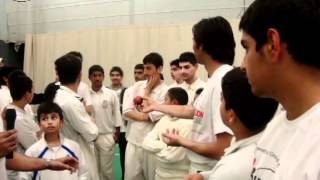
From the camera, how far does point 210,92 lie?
249 cm

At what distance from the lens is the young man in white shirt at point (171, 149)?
3.81m

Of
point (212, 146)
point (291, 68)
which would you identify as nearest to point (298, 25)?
point (291, 68)

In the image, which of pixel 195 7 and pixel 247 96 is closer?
pixel 247 96

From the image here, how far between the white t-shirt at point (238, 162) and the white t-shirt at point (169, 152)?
6.01 feet

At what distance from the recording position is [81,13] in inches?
423

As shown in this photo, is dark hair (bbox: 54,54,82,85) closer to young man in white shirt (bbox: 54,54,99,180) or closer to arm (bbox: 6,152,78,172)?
young man in white shirt (bbox: 54,54,99,180)

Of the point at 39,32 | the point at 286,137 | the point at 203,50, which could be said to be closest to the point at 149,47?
the point at 39,32

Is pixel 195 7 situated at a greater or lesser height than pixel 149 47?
greater

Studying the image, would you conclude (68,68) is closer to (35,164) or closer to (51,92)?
(51,92)

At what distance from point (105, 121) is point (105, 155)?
0.43 meters

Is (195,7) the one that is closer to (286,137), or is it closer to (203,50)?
(203,50)

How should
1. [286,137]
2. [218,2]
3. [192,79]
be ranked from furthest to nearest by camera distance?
[218,2] < [192,79] < [286,137]

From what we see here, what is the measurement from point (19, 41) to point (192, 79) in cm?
726

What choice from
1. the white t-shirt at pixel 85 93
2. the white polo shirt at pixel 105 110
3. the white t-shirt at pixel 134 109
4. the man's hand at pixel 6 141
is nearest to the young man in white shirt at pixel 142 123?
the white t-shirt at pixel 134 109
